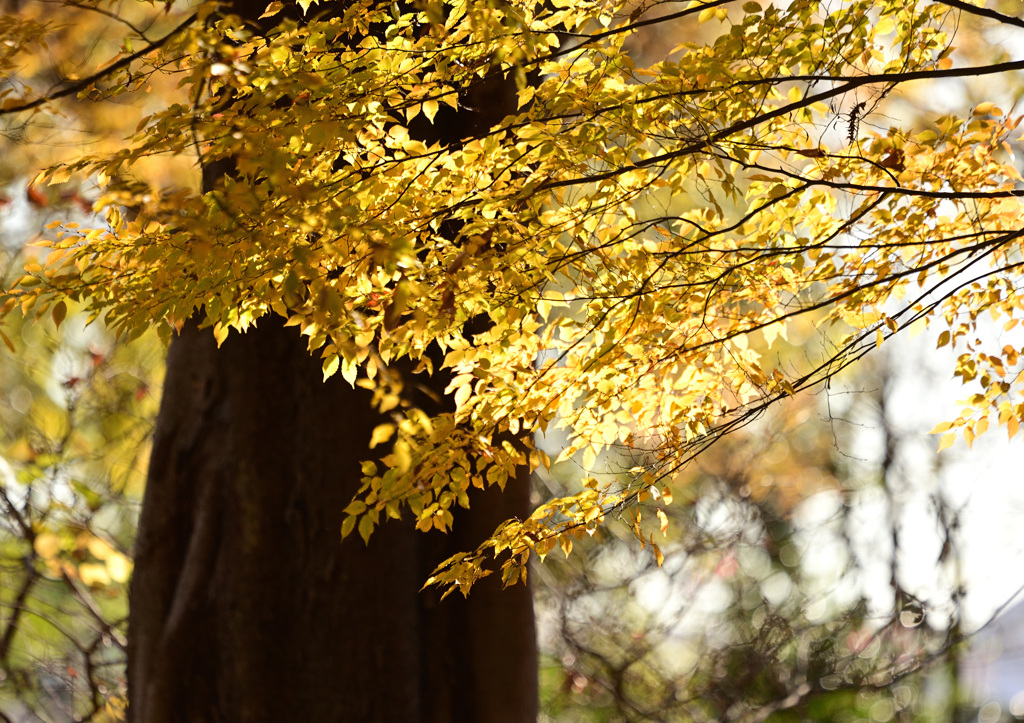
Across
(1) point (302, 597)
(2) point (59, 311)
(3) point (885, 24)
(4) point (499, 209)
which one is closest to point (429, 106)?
(4) point (499, 209)

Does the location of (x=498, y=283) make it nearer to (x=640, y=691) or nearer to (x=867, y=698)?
(x=640, y=691)

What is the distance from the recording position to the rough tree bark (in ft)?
14.1

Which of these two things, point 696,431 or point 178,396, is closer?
point 696,431

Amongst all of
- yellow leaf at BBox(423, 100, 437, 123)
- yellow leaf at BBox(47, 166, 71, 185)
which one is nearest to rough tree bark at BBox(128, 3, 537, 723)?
yellow leaf at BBox(423, 100, 437, 123)

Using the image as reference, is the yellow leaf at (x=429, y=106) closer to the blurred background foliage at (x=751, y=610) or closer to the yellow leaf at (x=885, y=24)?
the yellow leaf at (x=885, y=24)

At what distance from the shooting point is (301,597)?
4332mm

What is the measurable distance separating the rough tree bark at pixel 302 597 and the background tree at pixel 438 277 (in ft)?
0.05

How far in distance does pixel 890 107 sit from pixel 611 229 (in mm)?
6197

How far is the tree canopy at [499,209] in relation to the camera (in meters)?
2.70

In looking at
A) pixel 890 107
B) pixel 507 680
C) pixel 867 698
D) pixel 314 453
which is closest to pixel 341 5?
pixel 314 453

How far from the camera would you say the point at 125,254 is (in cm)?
304

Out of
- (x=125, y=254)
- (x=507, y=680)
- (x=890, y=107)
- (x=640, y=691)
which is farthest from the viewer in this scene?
(x=640, y=691)

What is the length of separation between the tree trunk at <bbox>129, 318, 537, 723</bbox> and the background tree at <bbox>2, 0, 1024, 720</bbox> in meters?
0.02

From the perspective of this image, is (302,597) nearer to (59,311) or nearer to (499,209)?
(59,311)
